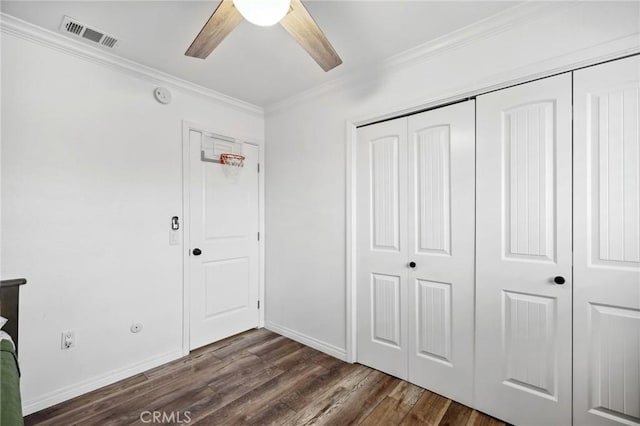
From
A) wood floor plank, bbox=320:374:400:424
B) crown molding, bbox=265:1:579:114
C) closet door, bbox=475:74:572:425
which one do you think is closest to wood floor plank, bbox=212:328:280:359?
wood floor plank, bbox=320:374:400:424

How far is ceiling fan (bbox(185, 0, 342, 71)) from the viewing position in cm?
121

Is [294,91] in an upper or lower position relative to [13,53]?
upper

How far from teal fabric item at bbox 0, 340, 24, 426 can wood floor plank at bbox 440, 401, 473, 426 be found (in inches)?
79.3

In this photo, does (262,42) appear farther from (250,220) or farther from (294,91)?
(250,220)

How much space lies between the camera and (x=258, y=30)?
75.5 inches

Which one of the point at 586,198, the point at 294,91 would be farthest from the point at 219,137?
the point at 586,198

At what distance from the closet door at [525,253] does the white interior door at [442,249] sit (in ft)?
0.25

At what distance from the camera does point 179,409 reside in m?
1.92

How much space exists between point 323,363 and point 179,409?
1122mm

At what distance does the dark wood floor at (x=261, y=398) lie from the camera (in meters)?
1.82

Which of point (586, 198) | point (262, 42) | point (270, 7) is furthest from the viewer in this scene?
point (262, 42)

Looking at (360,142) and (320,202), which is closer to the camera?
(360,142)

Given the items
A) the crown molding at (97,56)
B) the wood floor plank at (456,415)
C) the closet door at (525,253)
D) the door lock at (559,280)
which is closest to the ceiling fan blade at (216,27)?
the crown molding at (97,56)

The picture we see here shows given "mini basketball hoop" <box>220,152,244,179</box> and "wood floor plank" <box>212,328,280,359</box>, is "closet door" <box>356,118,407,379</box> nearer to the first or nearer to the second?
"wood floor plank" <box>212,328,280,359</box>
